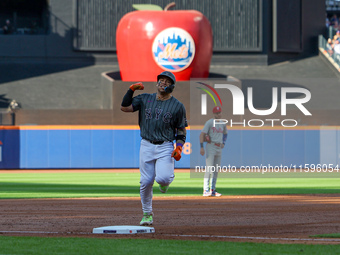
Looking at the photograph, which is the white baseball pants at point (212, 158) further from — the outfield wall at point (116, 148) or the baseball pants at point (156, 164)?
the outfield wall at point (116, 148)

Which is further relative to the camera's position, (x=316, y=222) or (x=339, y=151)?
(x=339, y=151)

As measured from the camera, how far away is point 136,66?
34.0 meters

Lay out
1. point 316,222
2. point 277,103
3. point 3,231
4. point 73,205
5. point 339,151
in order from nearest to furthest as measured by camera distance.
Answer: point 3,231 < point 316,222 < point 73,205 < point 339,151 < point 277,103

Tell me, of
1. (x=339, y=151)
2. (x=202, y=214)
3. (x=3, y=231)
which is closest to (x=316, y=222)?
(x=202, y=214)

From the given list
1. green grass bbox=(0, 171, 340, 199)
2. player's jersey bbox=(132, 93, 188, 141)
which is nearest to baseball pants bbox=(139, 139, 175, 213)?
player's jersey bbox=(132, 93, 188, 141)

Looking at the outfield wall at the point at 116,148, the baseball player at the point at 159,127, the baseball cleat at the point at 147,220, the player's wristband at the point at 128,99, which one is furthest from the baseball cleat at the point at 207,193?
the outfield wall at the point at 116,148

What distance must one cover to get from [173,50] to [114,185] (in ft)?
47.4

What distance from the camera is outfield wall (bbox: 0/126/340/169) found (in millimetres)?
27281

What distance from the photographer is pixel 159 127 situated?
973 cm

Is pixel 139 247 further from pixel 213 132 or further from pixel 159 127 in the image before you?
pixel 213 132

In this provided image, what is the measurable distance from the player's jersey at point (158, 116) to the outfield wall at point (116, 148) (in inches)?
683

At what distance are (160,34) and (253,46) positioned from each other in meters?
8.33

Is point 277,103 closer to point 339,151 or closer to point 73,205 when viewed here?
point 339,151

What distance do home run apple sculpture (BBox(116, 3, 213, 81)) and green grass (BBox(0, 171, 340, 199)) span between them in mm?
9166
